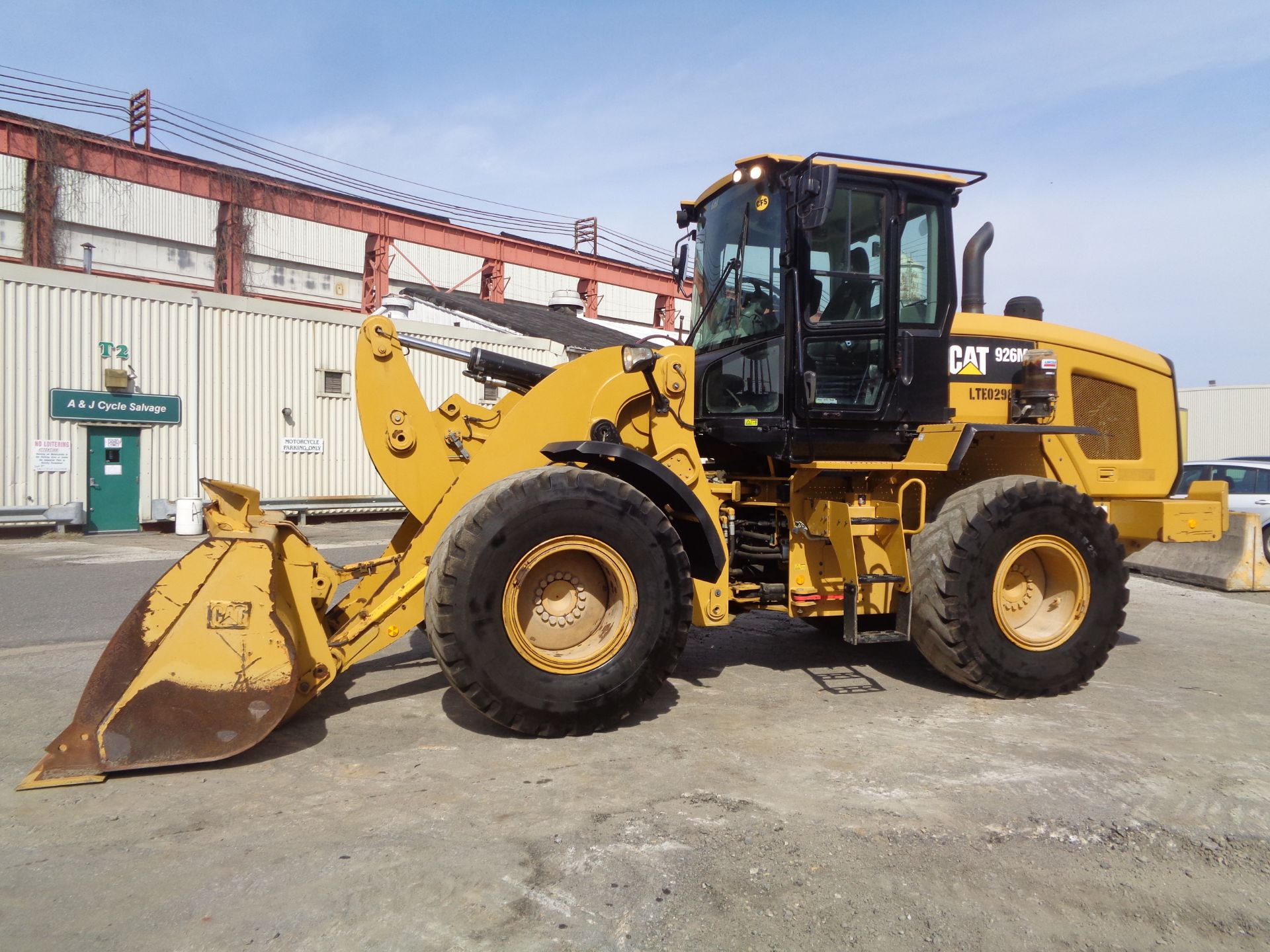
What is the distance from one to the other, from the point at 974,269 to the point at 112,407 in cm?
1451

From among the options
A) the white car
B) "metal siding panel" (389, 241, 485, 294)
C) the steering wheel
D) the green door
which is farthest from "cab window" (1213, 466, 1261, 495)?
"metal siding panel" (389, 241, 485, 294)

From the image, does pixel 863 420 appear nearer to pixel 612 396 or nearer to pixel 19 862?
pixel 612 396

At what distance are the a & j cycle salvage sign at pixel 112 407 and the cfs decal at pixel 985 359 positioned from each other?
14.4 metres

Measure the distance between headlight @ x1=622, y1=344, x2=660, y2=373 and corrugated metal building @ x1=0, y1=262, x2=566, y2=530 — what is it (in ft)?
43.9

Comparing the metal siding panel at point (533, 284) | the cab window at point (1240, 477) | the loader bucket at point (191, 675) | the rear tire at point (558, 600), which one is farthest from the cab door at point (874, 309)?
the metal siding panel at point (533, 284)

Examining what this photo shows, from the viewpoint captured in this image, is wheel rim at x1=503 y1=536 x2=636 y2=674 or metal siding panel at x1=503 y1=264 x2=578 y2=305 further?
metal siding panel at x1=503 y1=264 x2=578 y2=305

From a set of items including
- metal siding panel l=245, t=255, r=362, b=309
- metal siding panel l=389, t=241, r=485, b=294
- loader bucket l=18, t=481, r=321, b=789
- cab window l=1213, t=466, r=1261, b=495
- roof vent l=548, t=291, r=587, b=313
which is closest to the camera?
loader bucket l=18, t=481, r=321, b=789

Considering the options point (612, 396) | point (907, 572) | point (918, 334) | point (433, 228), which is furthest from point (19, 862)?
point (433, 228)

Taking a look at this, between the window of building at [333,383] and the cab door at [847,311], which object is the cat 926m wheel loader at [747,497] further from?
the window of building at [333,383]

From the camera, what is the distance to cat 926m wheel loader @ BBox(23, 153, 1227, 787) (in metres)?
4.16

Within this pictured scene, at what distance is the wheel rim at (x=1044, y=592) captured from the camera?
5332mm

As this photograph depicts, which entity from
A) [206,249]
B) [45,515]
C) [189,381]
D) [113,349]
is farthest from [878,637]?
[206,249]

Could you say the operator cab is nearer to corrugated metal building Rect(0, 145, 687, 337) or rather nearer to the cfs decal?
the cfs decal

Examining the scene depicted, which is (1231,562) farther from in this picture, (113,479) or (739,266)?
(113,479)
